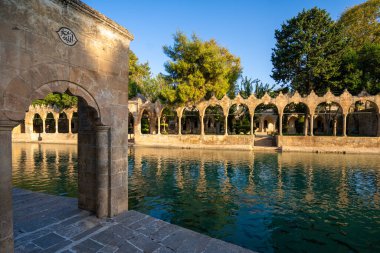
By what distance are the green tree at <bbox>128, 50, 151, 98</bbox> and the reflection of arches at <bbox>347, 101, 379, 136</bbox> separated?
3103cm

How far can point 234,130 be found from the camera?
37.0m

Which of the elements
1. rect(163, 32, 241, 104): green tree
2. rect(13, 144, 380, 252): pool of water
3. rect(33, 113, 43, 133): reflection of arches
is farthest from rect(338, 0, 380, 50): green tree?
rect(33, 113, 43, 133): reflection of arches

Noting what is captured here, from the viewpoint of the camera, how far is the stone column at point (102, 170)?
5.23m

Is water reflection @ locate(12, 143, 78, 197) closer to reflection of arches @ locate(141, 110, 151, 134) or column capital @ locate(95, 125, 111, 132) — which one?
column capital @ locate(95, 125, 111, 132)

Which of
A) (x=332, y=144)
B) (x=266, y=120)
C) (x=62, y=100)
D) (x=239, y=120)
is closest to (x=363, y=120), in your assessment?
(x=332, y=144)

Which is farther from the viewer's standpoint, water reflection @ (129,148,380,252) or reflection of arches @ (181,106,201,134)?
reflection of arches @ (181,106,201,134)

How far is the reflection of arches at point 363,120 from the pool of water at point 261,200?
18653 mm

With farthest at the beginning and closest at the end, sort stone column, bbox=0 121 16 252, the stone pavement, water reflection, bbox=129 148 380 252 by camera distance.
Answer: water reflection, bbox=129 148 380 252 < the stone pavement < stone column, bbox=0 121 16 252

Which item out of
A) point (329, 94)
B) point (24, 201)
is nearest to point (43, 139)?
point (24, 201)

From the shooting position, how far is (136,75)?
136 feet

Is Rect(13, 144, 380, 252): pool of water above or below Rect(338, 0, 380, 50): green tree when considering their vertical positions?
below

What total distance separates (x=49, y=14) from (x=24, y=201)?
212 inches

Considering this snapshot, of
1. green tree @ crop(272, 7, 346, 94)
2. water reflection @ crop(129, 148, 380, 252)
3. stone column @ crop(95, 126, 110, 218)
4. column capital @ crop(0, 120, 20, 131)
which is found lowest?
water reflection @ crop(129, 148, 380, 252)

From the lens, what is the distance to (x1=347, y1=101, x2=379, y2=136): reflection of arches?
28484 millimetres
